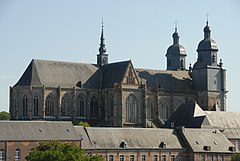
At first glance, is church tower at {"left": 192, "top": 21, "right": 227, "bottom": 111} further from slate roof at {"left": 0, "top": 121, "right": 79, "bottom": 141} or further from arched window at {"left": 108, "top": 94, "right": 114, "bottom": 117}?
slate roof at {"left": 0, "top": 121, "right": 79, "bottom": 141}

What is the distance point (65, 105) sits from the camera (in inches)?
4136

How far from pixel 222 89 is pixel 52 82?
3112cm

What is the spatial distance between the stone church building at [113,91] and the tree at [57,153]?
1482 inches

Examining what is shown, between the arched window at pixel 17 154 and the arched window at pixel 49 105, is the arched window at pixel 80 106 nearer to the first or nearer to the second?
the arched window at pixel 49 105

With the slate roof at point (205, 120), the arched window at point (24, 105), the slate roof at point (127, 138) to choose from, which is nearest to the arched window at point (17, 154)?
the slate roof at point (127, 138)

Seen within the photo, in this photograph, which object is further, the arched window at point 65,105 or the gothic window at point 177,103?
the gothic window at point 177,103

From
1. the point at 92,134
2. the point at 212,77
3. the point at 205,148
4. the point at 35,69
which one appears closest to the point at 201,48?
the point at 212,77

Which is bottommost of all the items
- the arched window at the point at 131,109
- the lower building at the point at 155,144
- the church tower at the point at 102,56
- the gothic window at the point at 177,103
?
the lower building at the point at 155,144

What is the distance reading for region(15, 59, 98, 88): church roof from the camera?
103 metres

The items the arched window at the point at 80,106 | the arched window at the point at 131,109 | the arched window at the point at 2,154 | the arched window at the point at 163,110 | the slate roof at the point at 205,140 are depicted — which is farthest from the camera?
the arched window at the point at 163,110

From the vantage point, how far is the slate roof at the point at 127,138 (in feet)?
242

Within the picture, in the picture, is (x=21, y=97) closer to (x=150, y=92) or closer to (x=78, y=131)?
(x=150, y=92)

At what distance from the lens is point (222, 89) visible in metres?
116

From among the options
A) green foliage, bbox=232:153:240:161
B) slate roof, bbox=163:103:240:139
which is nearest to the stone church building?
slate roof, bbox=163:103:240:139
